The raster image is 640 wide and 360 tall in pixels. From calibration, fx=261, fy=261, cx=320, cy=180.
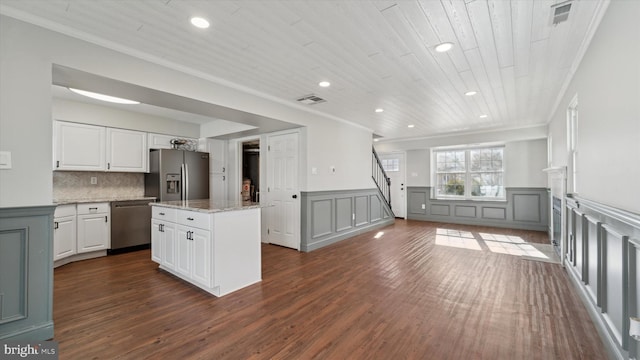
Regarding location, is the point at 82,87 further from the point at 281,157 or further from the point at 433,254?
the point at 433,254

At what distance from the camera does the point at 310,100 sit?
4.05 m

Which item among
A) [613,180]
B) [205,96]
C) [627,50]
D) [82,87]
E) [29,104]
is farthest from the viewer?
[205,96]

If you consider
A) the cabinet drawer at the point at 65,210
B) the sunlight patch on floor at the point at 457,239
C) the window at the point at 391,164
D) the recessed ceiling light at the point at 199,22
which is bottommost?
the sunlight patch on floor at the point at 457,239

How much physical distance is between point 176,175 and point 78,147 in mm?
1462

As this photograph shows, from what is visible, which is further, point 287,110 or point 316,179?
point 316,179

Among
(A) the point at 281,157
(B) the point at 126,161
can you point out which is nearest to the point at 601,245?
(A) the point at 281,157

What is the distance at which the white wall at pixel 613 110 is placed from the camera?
1.50 metres

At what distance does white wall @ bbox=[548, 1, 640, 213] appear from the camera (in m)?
1.50

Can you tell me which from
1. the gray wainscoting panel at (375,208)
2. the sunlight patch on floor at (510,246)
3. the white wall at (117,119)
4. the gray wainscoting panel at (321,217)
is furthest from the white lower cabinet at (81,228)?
the sunlight patch on floor at (510,246)

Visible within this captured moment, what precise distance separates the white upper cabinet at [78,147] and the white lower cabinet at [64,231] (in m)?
0.69

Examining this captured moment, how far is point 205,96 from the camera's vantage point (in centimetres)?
307

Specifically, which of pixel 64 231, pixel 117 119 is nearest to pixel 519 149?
pixel 117 119

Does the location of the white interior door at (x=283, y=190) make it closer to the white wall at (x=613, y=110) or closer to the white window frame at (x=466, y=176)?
the white wall at (x=613, y=110)

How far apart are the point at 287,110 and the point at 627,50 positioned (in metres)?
3.54
